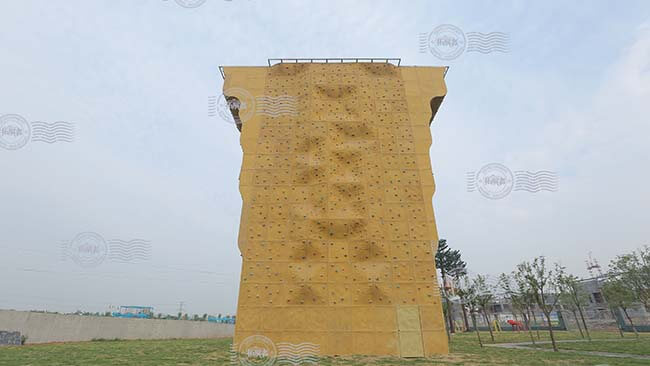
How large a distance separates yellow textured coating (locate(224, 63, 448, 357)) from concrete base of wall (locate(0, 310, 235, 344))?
17.8m

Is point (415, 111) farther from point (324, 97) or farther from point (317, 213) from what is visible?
point (317, 213)

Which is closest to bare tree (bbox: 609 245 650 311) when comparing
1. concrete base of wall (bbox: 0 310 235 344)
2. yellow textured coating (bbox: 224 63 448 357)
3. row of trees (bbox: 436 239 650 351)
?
row of trees (bbox: 436 239 650 351)

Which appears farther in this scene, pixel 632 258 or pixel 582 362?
pixel 632 258

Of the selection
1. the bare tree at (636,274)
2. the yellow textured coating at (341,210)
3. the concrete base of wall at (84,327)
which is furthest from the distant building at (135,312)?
the bare tree at (636,274)

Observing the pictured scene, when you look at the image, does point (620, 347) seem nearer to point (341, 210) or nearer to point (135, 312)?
point (341, 210)

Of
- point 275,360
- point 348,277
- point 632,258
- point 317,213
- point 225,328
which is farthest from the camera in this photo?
point 225,328

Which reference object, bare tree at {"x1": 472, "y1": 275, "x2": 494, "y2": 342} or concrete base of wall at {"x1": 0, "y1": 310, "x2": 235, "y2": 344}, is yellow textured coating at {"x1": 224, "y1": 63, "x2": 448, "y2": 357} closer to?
bare tree at {"x1": 472, "y1": 275, "x2": 494, "y2": 342}

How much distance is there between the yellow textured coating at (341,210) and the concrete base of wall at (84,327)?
1784cm

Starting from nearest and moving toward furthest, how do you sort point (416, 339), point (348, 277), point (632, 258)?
point (416, 339), point (348, 277), point (632, 258)

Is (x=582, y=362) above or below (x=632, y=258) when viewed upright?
below

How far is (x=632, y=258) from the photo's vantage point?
29.0 metres

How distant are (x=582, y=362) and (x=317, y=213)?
48.2ft

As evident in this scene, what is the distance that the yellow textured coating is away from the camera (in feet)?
60.1

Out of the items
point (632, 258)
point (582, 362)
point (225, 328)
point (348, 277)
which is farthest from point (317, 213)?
point (225, 328)
